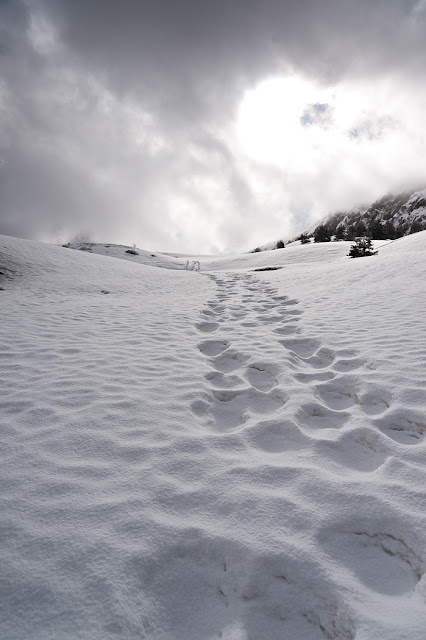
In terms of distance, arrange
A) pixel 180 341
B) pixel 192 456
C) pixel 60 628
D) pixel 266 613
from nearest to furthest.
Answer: pixel 60 628
pixel 266 613
pixel 192 456
pixel 180 341

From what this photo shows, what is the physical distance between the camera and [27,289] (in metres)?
11.0

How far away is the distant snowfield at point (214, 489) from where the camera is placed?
142cm

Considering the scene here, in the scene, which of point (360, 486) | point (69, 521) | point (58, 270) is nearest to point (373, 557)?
point (360, 486)

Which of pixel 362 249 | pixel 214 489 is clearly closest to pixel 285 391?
pixel 214 489

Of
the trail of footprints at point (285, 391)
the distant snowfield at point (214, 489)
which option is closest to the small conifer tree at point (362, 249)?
the trail of footprints at point (285, 391)

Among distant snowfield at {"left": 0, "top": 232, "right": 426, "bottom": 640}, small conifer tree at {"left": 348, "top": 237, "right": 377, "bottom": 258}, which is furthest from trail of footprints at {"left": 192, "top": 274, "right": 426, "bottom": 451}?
small conifer tree at {"left": 348, "top": 237, "right": 377, "bottom": 258}

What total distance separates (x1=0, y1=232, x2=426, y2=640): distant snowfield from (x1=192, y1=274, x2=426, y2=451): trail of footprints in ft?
0.08

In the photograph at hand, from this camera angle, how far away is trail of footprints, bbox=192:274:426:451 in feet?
9.43

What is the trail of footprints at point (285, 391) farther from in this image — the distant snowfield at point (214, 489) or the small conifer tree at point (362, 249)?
the small conifer tree at point (362, 249)

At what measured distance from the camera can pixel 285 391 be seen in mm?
3543

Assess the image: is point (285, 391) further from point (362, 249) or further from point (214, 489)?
point (362, 249)

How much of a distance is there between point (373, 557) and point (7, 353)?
4960 mm

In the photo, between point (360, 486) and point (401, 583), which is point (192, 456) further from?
point (401, 583)

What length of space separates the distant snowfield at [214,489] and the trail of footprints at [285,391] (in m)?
0.02
